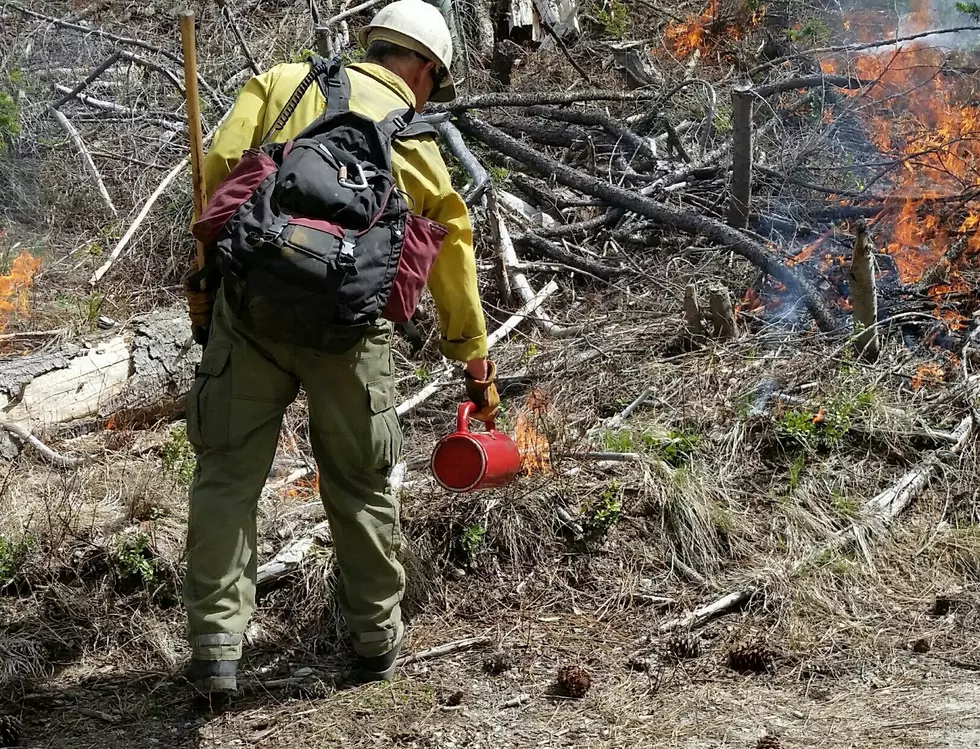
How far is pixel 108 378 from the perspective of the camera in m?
5.42

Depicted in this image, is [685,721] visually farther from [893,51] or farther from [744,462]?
[893,51]

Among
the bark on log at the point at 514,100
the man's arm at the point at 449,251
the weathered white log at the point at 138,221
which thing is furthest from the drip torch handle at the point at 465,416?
the bark on log at the point at 514,100

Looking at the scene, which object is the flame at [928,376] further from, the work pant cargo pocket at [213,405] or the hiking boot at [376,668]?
the work pant cargo pocket at [213,405]

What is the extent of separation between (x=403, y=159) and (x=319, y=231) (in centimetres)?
48

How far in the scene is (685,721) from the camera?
3393 mm

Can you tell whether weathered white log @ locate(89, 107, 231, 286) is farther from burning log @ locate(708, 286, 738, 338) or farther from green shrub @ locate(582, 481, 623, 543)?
green shrub @ locate(582, 481, 623, 543)

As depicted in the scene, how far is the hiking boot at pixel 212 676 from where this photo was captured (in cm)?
335

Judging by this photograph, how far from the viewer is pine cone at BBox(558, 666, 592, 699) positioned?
142 inches

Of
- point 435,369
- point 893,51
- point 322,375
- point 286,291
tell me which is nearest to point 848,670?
point 322,375

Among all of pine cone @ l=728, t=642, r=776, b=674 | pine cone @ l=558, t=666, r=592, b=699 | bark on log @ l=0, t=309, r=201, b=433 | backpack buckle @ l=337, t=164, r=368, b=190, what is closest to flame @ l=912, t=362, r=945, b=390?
pine cone @ l=728, t=642, r=776, b=674

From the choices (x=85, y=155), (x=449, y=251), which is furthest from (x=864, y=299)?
(x=85, y=155)

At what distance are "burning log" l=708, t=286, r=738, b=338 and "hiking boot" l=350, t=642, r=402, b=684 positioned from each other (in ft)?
8.82

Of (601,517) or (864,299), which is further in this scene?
(864,299)

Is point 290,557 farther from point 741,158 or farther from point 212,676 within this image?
point 741,158
